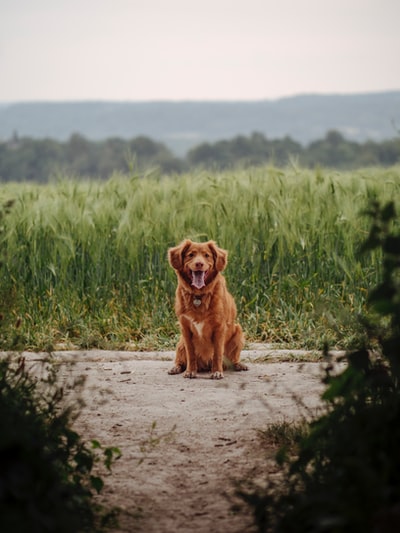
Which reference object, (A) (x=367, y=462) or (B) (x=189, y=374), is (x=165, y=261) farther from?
(A) (x=367, y=462)

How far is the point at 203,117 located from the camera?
183 metres

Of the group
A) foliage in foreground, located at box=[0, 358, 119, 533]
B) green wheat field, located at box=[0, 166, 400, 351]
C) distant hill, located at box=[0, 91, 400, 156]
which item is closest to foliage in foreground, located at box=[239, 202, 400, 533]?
foliage in foreground, located at box=[0, 358, 119, 533]

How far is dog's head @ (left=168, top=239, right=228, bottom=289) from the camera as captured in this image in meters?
6.55

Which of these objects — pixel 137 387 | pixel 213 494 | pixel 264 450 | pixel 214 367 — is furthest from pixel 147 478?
pixel 214 367

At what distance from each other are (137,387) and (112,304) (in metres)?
2.43

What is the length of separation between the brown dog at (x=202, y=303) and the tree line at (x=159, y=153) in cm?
5333

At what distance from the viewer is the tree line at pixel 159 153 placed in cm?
6469

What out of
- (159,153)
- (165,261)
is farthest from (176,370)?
(159,153)

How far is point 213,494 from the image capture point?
429 cm

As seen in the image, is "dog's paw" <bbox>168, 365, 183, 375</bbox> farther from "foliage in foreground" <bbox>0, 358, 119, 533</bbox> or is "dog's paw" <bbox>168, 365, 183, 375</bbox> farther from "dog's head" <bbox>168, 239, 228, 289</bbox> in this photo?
"foliage in foreground" <bbox>0, 358, 119, 533</bbox>

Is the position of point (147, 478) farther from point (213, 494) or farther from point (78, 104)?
point (78, 104)

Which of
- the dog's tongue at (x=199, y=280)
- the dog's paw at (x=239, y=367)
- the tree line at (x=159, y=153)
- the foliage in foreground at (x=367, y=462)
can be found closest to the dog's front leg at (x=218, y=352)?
the dog's paw at (x=239, y=367)

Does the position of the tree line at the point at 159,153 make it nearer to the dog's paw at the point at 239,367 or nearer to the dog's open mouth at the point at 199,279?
the dog's paw at the point at 239,367

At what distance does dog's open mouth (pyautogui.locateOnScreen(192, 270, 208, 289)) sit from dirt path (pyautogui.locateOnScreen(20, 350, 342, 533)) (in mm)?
704
